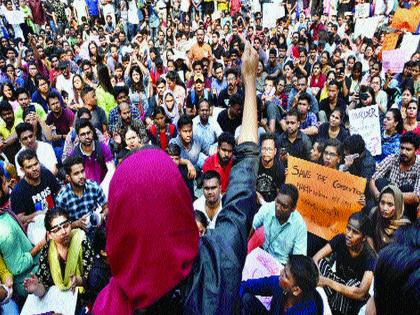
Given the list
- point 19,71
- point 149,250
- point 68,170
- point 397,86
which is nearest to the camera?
point 149,250

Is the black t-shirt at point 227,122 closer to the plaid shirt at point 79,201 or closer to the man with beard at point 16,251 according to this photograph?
the plaid shirt at point 79,201

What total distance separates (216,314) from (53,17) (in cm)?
1540

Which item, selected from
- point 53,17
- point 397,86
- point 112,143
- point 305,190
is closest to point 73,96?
point 112,143

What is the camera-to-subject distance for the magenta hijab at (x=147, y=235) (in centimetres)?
92

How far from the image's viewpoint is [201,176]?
4961mm

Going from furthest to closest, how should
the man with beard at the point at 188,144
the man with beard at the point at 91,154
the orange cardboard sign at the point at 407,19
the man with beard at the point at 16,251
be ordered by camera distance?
1. the orange cardboard sign at the point at 407,19
2. the man with beard at the point at 188,144
3. the man with beard at the point at 91,154
4. the man with beard at the point at 16,251

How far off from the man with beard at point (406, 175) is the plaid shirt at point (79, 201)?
263 centimetres

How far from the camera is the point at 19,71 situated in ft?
28.6

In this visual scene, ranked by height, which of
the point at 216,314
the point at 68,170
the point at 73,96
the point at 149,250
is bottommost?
the point at 73,96

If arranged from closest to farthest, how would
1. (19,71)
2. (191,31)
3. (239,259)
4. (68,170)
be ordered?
1. (239,259)
2. (68,170)
3. (19,71)
4. (191,31)

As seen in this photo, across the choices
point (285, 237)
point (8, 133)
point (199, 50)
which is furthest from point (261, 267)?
point (199, 50)

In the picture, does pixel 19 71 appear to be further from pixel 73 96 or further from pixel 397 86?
pixel 397 86

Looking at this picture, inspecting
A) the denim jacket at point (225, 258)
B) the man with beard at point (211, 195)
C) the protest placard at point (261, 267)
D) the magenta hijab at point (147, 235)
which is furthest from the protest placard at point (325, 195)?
the magenta hijab at point (147, 235)

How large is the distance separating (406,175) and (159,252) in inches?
A: 154
